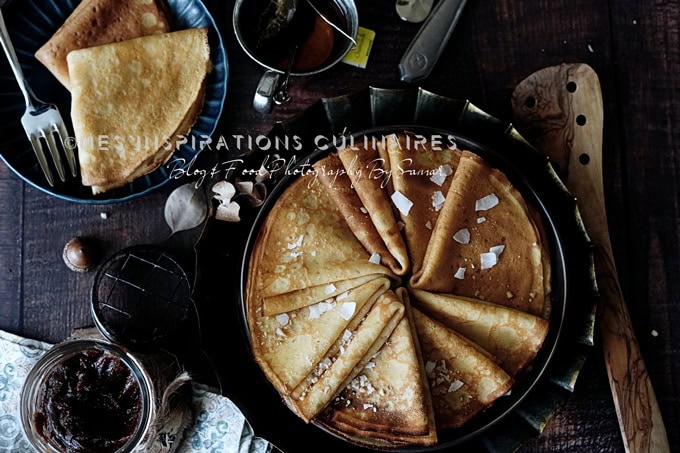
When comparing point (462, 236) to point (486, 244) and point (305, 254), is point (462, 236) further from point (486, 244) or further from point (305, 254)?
point (305, 254)

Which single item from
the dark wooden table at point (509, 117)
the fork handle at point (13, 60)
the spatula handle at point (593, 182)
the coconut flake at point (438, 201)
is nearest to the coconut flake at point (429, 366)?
the coconut flake at point (438, 201)

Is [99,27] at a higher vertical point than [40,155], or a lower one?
higher

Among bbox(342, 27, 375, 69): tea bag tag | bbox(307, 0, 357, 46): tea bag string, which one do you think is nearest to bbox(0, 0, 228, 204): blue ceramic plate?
bbox(307, 0, 357, 46): tea bag string

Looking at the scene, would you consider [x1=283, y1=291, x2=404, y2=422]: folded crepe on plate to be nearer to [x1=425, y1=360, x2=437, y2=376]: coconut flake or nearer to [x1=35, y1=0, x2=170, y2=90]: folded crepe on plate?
[x1=425, y1=360, x2=437, y2=376]: coconut flake

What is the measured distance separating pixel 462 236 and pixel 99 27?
55.6 inches

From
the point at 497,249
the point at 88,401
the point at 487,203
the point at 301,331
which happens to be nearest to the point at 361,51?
the point at 487,203

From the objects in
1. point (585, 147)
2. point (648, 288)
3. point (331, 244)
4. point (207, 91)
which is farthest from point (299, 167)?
point (648, 288)

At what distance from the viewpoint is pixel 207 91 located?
8.30 feet

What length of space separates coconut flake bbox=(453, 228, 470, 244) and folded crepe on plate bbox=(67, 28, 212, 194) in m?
0.99

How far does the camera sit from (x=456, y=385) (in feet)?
7.33

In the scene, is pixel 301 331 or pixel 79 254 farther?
pixel 79 254

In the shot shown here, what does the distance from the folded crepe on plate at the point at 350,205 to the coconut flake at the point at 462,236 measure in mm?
196

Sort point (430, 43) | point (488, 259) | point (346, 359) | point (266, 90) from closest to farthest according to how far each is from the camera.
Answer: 1. point (346, 359)
2. point (488, 259)
3. point (266, 90)
4. point (430, 43)

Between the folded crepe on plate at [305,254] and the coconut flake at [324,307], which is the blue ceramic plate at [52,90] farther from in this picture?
the coconut flake at [324,307]
